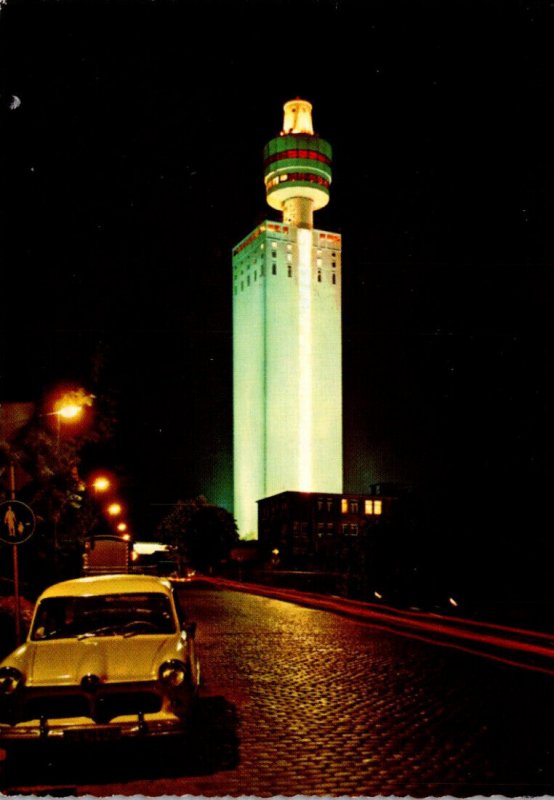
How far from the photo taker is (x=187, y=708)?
7.42 meters

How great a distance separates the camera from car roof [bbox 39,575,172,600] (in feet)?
29.6

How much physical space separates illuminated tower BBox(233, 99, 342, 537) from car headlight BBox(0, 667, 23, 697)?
108 meters

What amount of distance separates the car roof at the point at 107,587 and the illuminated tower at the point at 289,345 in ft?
347

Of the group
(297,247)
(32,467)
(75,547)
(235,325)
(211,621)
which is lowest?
(211,621)

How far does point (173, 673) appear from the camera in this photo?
7.52 meters

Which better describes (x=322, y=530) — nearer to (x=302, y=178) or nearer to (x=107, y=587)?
(x=302, y=178)

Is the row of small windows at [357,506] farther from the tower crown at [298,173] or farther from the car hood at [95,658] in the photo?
the car hood at [95,658]

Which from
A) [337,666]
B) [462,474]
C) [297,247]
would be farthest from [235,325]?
[337,666]

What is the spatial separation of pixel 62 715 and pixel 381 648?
32.7 ft

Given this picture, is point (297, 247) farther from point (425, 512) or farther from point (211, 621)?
point (211, 621)

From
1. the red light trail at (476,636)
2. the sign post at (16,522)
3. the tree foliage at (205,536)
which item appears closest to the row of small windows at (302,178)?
the tree foliage at (205,536)

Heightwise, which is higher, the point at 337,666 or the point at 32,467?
the point at 32,467

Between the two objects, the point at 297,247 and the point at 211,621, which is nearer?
the point at 211,621

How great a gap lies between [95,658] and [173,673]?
67 cm
